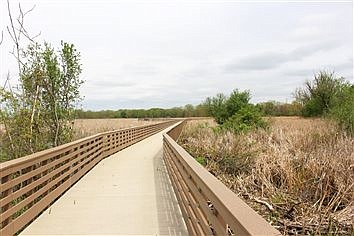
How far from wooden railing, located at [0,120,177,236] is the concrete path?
0.59ft

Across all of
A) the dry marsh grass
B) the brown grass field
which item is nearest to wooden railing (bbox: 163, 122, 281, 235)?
the dry marsh grass

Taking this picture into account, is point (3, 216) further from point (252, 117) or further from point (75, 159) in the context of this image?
point (252, 117)

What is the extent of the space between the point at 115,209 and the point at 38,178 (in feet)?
4.14

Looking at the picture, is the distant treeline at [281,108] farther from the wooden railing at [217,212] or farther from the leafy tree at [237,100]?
the wooden railing at [217,212]

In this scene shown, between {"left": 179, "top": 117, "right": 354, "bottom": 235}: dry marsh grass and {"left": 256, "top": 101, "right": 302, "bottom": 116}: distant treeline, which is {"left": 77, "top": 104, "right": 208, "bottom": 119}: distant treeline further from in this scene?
{"left": 179, "top": 117, "right": 354, "bottom": 235}: dry marsh grass

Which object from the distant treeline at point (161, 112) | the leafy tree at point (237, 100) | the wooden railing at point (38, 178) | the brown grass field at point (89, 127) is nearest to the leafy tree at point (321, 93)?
the leafy tree at point (237, 100)

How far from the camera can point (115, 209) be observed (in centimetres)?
585

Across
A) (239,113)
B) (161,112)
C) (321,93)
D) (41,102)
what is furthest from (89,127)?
(161,112)

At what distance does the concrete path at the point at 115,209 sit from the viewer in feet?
15.8

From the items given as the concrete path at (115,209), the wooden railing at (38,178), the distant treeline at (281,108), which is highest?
the distant treeline at (281,108)

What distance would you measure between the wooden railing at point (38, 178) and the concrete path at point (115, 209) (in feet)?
0.59

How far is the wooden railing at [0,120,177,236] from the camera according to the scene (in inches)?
166

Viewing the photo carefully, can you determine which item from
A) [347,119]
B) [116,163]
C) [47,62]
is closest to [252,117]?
[347,119]

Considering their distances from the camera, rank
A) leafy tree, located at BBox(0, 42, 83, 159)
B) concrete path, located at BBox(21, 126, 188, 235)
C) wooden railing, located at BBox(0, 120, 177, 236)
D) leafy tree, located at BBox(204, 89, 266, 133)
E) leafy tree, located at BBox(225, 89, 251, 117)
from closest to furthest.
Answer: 1. wooden railing, located at BBox(0, 120, 177, 236)
2. concrete path, located at BBox(21, 126, 188, 235)
3. leafy tree, located at BBox(0, 42, 83, 159)
4. leafy tree, located at BBox(204, 89, 266, 133)
5. leafy tree, located at BBox(225, 89, 251, 117)
